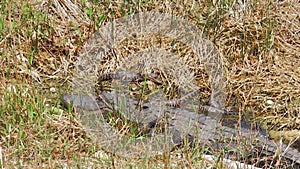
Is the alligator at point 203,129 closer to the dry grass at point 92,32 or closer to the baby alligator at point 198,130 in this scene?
the baby alligator at point 198,130

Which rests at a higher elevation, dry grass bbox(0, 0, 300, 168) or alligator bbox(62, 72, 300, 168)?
dry grass bbox(0, 0, 300, 168)

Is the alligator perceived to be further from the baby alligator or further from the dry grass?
the dry grass

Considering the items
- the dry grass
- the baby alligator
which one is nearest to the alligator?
the baby alligator

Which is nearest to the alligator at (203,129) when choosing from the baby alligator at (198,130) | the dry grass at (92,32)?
the baby alligator at (198,130)

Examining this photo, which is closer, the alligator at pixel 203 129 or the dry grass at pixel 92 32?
the alligator at pixel 203 129

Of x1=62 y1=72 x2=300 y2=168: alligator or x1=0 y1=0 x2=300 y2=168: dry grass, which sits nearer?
x1=62 y1=72 x2=300 y2=168: alligator
